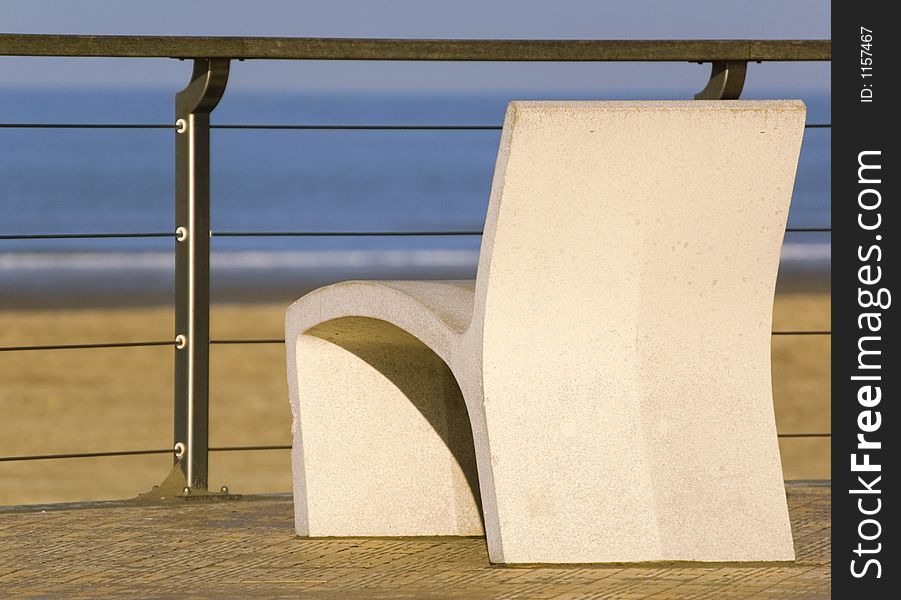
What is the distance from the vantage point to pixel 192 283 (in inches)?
140

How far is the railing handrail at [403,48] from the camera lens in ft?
11.1

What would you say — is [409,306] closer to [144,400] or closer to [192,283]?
[192,283]

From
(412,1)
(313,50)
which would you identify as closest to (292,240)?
(412,1)

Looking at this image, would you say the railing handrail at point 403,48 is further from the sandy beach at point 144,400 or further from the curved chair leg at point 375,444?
the sandy beach at point 144,400

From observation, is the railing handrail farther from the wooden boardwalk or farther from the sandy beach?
the sandy beach

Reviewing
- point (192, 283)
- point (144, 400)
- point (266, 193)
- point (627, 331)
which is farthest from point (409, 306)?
point (266, 193)

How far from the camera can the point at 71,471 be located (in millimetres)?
7305

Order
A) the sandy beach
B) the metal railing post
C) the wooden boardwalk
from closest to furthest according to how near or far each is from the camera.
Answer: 1. the wooden boardwalk
2. the metal railing post
3. the sandy beach

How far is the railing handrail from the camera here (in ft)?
11.1

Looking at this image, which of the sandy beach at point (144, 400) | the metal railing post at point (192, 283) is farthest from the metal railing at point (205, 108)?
the sandy beach at point (144, 400)

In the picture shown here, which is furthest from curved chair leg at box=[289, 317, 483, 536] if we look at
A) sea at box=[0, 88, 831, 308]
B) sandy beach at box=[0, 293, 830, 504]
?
sea at box=[0, 88, 831, 308]

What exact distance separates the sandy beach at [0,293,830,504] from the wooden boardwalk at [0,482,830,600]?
12.0ft

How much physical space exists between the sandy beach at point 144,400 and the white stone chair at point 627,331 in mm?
4239
